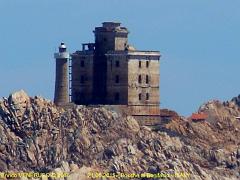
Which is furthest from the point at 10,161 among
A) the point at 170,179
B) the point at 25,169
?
the point at 170,179

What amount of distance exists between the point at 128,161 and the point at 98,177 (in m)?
3.56

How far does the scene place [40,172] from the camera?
652 feet

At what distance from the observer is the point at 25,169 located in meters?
199

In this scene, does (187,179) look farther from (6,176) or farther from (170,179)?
(6,176)

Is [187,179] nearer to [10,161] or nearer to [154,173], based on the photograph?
[154,173]

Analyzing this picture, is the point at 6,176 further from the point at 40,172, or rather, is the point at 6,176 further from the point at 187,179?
the point at 187,179

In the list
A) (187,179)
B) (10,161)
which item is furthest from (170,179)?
(10,161)

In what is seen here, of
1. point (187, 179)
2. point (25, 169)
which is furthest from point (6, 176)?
point (187, 179)

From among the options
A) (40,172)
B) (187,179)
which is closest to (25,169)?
(40,172)

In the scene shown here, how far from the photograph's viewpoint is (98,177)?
197250 millimetres

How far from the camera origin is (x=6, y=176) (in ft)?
648

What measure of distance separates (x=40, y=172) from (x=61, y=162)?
200cm

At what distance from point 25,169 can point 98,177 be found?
655cm

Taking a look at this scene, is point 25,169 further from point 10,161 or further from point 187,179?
point 187,179
